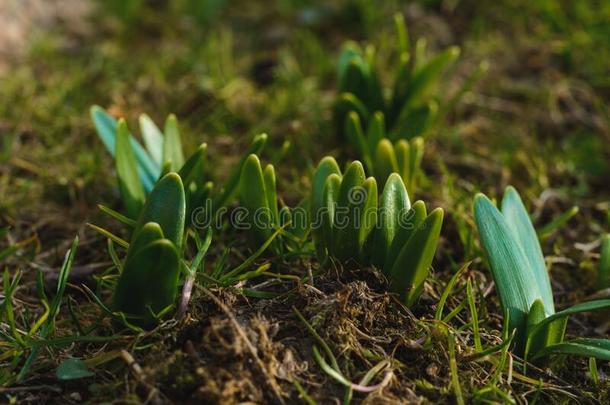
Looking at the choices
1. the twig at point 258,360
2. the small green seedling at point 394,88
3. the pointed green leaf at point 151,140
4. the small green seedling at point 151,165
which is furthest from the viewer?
the small green seedling at point 394,88

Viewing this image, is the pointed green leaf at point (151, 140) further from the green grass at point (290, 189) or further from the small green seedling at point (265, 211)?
the small green seedling at point (265, 211)

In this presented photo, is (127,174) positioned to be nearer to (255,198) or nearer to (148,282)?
(255,198)

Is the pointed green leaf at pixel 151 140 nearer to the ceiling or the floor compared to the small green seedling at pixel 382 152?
nearer to the ceiling

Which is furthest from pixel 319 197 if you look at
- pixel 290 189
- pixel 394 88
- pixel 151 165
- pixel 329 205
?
pixel 394 88

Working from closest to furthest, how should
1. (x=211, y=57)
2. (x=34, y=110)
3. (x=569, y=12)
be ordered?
1. (x=34, y=110)
2. (x=211, y=57)
3. (x=569, y=12)

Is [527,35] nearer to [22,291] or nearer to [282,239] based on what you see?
[282,239]

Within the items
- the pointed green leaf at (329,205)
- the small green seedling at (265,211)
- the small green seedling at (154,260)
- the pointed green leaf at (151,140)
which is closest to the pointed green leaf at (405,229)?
the pointed green leaf at (329,205)

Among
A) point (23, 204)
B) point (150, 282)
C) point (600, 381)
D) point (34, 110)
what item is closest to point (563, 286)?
point (600, 381)
